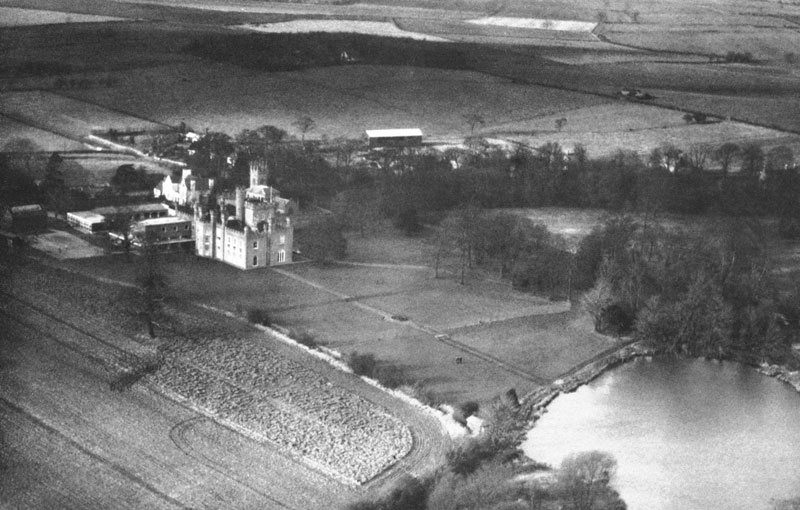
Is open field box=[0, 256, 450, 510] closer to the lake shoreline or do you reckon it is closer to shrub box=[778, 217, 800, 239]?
the lake shoreline

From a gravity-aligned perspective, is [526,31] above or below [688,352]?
above

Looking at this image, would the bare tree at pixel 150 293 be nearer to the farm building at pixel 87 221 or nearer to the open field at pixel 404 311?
the open field at pixel 404 311

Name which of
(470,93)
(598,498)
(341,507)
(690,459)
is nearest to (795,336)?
(690,459)

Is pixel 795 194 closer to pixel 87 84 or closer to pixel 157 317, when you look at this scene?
pixel 157 317

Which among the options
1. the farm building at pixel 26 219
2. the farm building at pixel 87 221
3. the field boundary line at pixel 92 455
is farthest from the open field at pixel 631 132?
the field boundary line at pixel 92 455

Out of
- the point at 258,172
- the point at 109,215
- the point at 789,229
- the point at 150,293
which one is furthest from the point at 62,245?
the point at 789,229

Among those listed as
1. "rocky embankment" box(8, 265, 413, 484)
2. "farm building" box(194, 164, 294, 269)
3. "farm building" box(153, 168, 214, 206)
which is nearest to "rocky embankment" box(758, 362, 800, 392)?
"rocky embankment" box(8, 265, 413, 484)

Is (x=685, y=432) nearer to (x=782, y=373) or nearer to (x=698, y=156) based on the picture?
(x=782, y=373)
